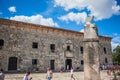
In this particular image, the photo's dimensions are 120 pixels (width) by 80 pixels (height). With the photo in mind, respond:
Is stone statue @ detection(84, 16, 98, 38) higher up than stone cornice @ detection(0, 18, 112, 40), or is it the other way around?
stone cornice @ detection(0, 18, 112, 40)

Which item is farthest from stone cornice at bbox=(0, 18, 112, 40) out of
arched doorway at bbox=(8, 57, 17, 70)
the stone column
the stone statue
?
the stone column

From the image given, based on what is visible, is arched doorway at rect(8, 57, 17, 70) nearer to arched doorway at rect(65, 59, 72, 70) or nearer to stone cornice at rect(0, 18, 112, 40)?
stone cornice at rect(0, 18, 112, 40)

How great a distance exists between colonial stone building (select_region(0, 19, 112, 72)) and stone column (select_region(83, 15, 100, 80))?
15.5 meters

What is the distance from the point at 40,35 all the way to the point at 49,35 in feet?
5.22

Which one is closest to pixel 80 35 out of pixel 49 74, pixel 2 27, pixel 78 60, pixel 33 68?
pixel 78 60

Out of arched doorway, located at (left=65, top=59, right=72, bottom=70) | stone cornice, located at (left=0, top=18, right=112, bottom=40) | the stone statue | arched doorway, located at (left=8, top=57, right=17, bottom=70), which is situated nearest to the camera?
the stone statue

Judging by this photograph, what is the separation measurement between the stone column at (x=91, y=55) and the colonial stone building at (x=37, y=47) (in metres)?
15.5

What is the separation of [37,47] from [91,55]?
662 inches

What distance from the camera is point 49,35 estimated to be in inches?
934

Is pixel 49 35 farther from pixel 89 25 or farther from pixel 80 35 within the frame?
pixel 89 25

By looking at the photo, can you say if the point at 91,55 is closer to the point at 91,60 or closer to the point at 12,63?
the point at 91,60

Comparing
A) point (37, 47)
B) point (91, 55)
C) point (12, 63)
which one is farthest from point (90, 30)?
point (37, 47)

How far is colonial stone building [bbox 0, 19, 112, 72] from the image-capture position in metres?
19.8

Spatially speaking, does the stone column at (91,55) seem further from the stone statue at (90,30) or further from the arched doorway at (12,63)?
the arched doorway at (12,63)
